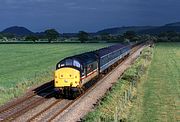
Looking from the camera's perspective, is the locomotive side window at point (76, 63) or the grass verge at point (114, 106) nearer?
the grass verge at point (114, 106)

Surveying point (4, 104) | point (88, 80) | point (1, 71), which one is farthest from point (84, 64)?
point (1, 71)

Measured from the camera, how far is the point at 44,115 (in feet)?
83.7

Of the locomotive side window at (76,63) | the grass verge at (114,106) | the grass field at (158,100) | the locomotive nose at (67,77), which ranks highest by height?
the locomotive side window at (76,63)

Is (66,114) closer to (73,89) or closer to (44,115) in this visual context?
(44,115)

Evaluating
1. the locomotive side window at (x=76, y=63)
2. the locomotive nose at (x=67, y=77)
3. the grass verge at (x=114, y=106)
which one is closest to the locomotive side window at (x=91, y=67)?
the grass verge at (x=114, y=106)

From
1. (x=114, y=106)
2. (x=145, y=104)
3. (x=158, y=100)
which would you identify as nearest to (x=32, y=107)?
(x=114, y=106)

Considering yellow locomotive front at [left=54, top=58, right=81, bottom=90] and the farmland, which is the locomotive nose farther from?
the farmland

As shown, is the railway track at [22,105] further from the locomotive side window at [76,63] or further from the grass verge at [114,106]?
the grass verge at [114,106]

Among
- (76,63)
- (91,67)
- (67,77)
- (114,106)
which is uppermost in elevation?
(76,63)

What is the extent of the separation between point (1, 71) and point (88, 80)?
22.8 metres

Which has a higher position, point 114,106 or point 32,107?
point 114,106

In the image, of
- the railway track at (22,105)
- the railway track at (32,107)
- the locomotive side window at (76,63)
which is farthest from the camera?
the locomotive side window at (76,63)

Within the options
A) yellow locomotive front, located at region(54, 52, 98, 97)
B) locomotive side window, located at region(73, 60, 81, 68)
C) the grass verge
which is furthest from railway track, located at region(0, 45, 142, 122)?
locomotive side window, located at region(73, 60, 81, 68)

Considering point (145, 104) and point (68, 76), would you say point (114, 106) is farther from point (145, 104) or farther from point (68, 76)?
point (68, 76)
